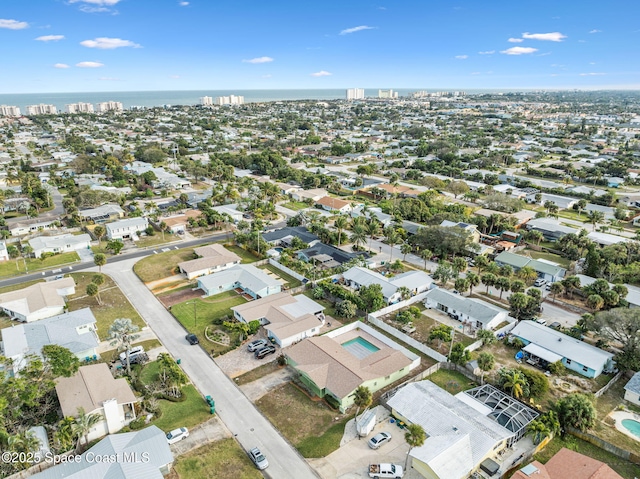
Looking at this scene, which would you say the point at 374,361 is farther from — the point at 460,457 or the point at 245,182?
the point at 245,182

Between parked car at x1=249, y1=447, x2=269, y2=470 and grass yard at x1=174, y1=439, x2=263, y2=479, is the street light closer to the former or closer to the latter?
grass yard at x1=174, y1=439, x2=263, y2=479

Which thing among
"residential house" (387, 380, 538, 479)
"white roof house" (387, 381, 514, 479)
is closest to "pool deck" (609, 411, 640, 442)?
"residential house" (387, 380, 538, 479)

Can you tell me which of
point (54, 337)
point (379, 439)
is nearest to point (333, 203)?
point (54, 337)

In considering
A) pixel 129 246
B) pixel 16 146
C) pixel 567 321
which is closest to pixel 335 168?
pixel 129 246

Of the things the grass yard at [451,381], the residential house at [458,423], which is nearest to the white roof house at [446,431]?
the residential house at [458,423]

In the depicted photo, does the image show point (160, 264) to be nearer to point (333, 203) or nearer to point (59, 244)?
point (59, 244)

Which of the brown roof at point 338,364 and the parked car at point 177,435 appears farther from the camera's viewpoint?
the brown roof at point 338,364

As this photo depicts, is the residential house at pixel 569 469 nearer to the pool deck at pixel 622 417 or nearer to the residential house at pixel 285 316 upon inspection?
the pool deck at pixel 622 417

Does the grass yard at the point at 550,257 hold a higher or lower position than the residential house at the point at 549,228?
lower
